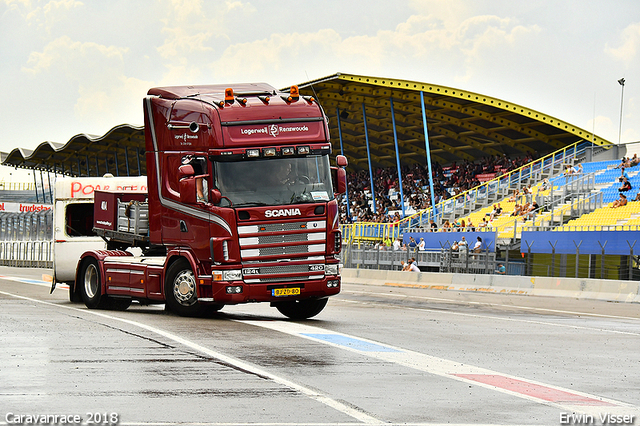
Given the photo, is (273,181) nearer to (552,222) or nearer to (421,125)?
(552,222)

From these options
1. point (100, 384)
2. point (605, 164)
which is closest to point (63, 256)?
point (100, 384)

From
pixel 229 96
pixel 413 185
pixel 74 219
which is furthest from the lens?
pixel 413 185

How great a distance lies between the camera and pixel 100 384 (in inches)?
309

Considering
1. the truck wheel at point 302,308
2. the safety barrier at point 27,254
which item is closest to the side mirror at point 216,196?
the truck wheel at point 302,308

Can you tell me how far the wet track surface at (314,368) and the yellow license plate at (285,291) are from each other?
20.8 inches

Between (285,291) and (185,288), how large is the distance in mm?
1809

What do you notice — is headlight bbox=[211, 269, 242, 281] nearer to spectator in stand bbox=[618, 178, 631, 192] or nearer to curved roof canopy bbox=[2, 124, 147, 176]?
spectator in stand bbox=[618, 178, 631, 192]

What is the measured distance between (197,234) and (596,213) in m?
25.7

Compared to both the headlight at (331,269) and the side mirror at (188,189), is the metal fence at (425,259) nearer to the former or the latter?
the headlight at (331,269)

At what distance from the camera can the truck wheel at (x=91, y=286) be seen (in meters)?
17.0

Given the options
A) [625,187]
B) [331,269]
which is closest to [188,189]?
[331,269]

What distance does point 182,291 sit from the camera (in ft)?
49.0

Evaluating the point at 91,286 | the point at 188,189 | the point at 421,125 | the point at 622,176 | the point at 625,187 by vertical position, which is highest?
the point at 421,125

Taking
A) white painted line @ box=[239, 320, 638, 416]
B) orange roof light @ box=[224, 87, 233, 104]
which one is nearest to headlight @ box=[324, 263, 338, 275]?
white painted line @ box=[239, 320, 638, 416]
